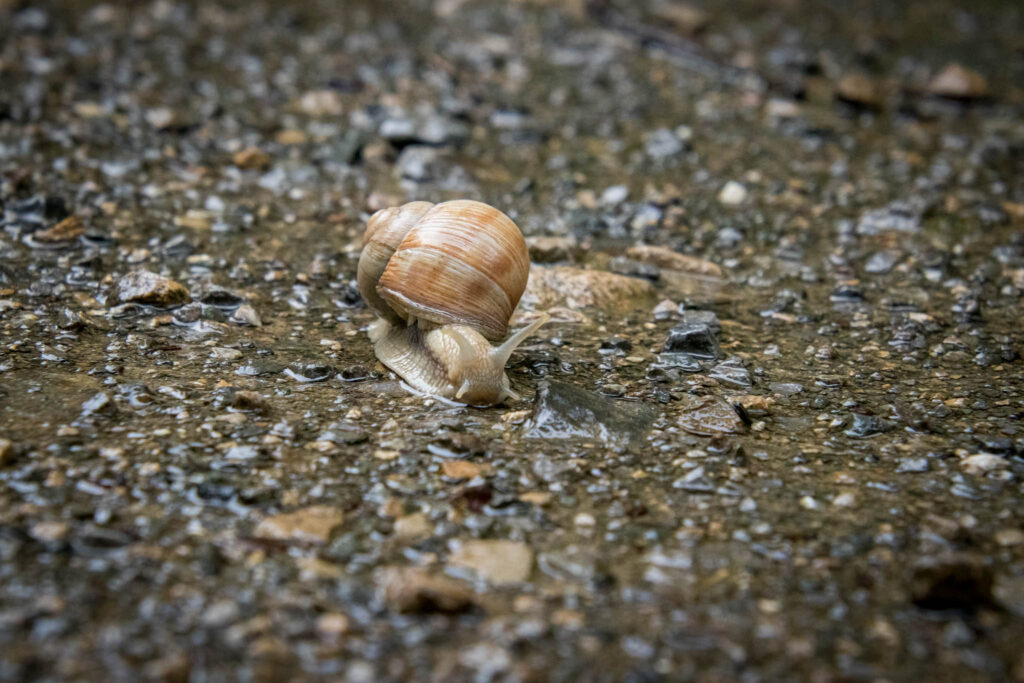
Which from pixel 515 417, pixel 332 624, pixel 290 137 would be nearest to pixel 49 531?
pixel 332 624

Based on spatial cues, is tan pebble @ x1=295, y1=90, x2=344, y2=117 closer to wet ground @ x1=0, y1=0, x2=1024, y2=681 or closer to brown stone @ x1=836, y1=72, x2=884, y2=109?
wet ground @ x1=0, y1=0, x2=1024, y2=681

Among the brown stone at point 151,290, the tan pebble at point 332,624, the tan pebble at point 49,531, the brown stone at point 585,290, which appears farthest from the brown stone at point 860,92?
the tan pebble at point 49,531

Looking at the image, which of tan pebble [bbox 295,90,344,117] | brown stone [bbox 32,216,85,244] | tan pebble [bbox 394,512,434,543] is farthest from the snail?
tan pebble [bbox 295,90,344,117]

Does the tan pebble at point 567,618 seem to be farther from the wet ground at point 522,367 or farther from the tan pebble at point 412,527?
the tan pebble at point 412,527

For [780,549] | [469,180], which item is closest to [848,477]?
[780,549]

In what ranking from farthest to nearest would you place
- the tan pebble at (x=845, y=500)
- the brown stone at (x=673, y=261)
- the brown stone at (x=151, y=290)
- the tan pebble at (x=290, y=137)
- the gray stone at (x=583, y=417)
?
the tan pebble at (x=290, y=137)
the brown stone at (x=673, y=261)
the brown stone at (x=151, y=290)
the gray stone at (x=583, y=417)
the tan pebble at (x=845, y=500)

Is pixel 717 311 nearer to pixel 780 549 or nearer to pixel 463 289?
pixel 463 289
